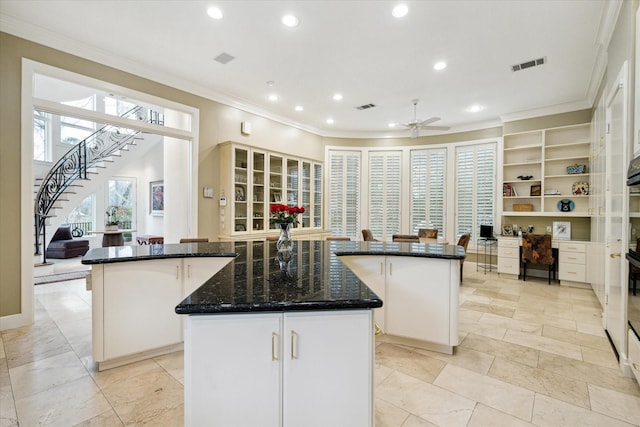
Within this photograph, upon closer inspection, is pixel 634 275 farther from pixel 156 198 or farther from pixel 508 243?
pixel 156 198

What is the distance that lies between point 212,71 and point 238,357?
4.08 metres

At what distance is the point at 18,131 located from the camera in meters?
3.11

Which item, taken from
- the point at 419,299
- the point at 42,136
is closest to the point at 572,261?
the point at 419,299

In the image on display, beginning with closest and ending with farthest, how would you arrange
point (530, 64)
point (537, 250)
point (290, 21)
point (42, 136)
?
point (290, 21)
point (530, 64)
point (537, 250)
point (42, 136)

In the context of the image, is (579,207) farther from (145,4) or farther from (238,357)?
(145,4)

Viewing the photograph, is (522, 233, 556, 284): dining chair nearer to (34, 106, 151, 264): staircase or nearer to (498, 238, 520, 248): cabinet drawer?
(498, 238, 520, 248): cabinet drawer

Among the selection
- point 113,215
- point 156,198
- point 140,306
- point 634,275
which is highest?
point 156,198

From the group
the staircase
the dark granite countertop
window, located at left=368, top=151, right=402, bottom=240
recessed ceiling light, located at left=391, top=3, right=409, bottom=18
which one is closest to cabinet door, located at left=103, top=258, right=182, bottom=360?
the dark granite countertop

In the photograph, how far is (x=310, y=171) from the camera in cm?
645

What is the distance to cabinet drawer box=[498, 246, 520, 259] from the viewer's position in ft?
18.1

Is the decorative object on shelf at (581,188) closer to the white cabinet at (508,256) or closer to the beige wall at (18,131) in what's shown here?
the white cabinet at (508,256)

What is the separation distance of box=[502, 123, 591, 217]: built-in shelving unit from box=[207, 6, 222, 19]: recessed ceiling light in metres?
5.47

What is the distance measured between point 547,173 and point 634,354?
4.43 metres

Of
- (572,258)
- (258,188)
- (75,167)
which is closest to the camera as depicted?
(572,258)
